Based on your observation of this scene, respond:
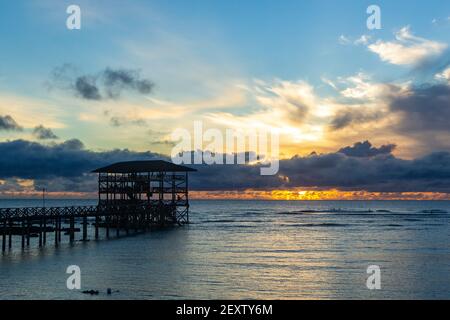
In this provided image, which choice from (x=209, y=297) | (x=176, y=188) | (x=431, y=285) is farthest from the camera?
(x=176, y=188)

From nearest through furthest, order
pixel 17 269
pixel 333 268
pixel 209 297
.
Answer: pixel 209 297 < pixel 17 269 < pixel 333 268

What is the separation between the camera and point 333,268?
4309 centimetres

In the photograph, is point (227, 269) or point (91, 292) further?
point (227, 269)

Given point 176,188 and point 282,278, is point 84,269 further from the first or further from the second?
point 176,188

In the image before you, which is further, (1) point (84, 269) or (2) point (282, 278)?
(1) point (84, 269)

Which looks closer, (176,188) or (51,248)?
(51,248)

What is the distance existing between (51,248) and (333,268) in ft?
98.5

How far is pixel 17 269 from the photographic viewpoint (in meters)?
40.2
